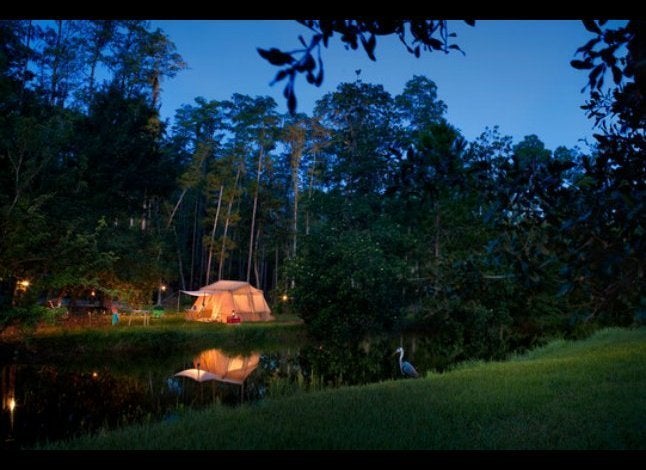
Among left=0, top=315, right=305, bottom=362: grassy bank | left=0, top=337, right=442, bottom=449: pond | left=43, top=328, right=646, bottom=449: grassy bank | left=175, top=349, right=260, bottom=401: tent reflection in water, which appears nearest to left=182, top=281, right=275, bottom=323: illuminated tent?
left=0, top=315, right=305, bottom=362: grassy bank

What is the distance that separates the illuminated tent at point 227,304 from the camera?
24750 millimetres

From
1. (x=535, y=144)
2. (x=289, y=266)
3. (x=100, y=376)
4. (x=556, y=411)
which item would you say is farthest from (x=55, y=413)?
(x=535, y=144)

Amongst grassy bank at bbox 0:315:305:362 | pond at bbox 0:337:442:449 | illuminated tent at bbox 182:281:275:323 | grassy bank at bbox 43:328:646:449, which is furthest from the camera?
illuminated tent at bbox 182:281:275:323

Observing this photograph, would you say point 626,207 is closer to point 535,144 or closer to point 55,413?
point 55,413

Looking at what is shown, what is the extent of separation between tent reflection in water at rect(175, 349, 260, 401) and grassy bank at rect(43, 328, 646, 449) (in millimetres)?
4439

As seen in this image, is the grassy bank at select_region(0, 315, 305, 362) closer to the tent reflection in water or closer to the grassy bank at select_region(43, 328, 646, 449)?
the tent reflection in water

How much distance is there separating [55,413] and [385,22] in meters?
10.5

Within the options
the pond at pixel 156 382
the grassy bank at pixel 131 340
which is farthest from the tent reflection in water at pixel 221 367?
the grassy bank at pixel 131 340

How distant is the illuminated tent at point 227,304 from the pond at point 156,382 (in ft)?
21.8

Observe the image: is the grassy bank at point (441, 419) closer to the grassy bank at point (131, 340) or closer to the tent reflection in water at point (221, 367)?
the tent reflection in water at point (221, 367)

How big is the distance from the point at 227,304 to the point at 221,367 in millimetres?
10375

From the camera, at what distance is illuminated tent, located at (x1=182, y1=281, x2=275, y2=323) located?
24750 mm

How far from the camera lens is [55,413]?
947 cm

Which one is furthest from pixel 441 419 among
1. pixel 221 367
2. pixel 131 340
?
pixel 131 340
